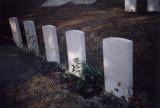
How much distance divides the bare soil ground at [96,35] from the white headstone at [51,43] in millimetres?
248

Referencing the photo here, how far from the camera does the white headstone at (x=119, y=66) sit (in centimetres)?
388

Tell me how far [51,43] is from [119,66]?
2261 millimetres

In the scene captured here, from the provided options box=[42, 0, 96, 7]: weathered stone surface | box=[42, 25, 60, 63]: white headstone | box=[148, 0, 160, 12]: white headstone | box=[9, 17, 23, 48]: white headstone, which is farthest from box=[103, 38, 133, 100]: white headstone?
box=[42, 0, 96, 7]: weathered stone surface

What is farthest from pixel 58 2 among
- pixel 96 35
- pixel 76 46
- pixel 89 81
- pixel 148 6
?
pixel 89 81

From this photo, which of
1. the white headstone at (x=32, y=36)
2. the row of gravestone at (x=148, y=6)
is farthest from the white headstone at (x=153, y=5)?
the white headstone at (x=32, y=36)

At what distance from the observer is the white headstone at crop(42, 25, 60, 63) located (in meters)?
5.81

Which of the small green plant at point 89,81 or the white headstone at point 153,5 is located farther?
A: the white headstone at point 153,5

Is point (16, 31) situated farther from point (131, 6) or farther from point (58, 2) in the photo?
point (131, 6)

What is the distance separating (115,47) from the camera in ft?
13.3

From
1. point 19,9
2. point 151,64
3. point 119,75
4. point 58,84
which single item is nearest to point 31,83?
point 58,84

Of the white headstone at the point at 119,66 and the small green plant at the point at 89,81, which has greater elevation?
the white headstone at the point at 119,66

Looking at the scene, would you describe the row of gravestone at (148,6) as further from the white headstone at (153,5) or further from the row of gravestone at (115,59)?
the row of gravestone at (115,59)

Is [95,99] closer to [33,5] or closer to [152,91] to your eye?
[152,91]

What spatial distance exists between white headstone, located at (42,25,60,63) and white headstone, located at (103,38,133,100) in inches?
70.4
